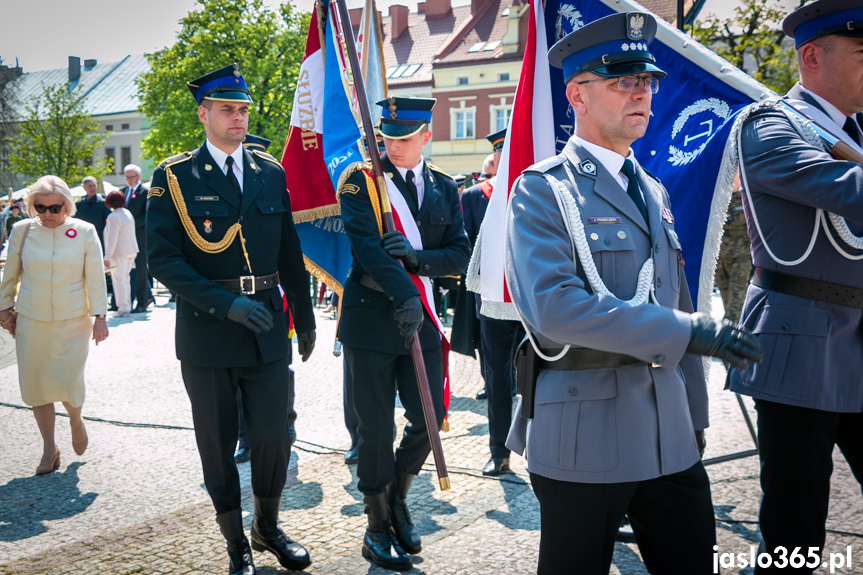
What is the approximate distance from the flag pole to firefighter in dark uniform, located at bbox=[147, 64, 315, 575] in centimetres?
55

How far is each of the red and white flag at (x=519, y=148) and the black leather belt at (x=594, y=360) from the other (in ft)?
3.27

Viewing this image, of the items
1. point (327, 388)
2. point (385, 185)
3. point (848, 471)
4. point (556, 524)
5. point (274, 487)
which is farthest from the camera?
point (327, 388)

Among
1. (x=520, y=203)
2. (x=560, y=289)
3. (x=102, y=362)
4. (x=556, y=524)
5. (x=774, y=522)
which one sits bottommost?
(x=102, y=362)

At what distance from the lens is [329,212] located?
18.1 feet

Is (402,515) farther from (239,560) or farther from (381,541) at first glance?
(239,560)

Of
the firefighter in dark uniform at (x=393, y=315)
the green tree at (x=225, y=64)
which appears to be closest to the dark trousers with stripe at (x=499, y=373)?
the firefighter in dark uniform at (x=393, y=315)

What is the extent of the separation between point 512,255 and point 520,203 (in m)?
0.16

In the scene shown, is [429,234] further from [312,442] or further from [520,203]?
[312,442]

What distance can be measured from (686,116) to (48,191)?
4.26m

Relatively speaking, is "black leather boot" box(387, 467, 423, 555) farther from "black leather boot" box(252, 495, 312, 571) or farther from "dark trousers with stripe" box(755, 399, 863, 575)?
"dark trousers with stripe" box(755, 399, 863, 575)

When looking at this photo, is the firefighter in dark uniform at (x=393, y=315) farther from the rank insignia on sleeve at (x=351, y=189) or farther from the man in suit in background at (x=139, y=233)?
the man in suit in background at (x=139, y=233)

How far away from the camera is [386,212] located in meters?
4.32

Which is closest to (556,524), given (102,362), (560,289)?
(560,289)

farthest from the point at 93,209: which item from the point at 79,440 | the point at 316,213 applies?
the point at 316,213
